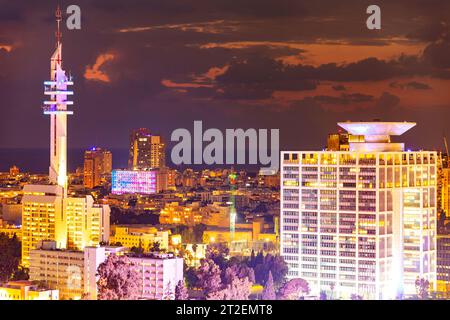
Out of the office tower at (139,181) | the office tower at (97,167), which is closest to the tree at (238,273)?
the office tower at (97,167)

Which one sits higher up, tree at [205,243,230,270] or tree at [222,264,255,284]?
tree at [205,243,230,270]

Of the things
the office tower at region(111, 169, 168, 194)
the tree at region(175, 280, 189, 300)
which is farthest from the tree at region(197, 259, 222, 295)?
the office tower at region(111, 169, 168, 194)

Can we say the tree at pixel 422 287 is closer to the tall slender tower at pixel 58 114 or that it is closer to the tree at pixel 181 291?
the tree at pixel 181 291

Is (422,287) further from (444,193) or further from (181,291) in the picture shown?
→ (444,193)

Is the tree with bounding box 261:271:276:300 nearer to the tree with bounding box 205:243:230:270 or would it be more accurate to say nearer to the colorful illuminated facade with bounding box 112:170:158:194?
the tree with bounding box 205:243:230:270

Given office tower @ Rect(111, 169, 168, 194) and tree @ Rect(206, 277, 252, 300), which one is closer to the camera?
tree @ Rect(206, 277, 252, 300)

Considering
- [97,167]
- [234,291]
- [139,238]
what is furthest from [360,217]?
[97,167]
